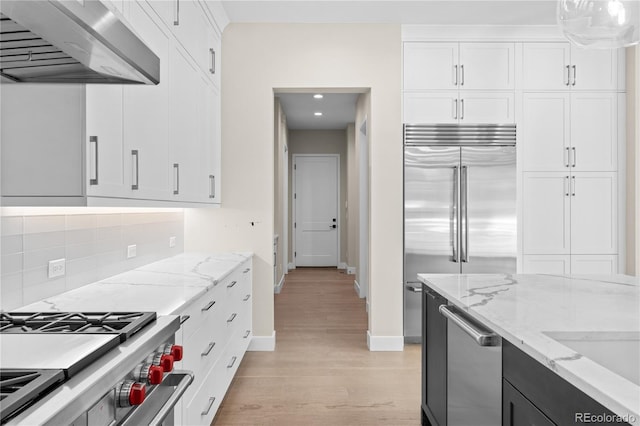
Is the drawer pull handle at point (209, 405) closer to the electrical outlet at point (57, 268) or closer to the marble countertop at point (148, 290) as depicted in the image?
the marble countertop at point (148, 290)

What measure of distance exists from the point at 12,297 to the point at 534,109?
386 centimetres

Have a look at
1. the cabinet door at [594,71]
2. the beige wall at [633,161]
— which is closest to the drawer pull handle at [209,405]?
the beige wall at [633,161]

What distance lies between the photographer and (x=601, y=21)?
158 centimetres

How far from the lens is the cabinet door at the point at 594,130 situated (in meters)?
3.71

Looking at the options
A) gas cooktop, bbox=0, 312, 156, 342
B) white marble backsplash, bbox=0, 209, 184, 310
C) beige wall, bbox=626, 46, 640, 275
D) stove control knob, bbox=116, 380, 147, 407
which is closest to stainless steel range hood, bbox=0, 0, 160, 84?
white marble backsplash, bbox=0, 209, 184, 310

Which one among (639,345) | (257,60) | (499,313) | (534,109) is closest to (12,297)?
(499,313)

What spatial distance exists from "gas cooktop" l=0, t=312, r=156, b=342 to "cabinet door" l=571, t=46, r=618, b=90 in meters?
3.91

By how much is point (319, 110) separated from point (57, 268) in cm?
538

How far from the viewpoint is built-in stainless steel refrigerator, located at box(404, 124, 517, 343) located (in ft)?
12.1

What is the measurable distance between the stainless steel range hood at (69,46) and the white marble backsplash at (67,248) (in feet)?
2.04

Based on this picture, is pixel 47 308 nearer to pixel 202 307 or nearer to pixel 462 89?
pixel 202 307

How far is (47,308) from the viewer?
5.32ft

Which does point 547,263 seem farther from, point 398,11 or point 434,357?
point 398,11

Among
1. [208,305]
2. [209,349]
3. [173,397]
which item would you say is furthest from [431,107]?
[173,397]
